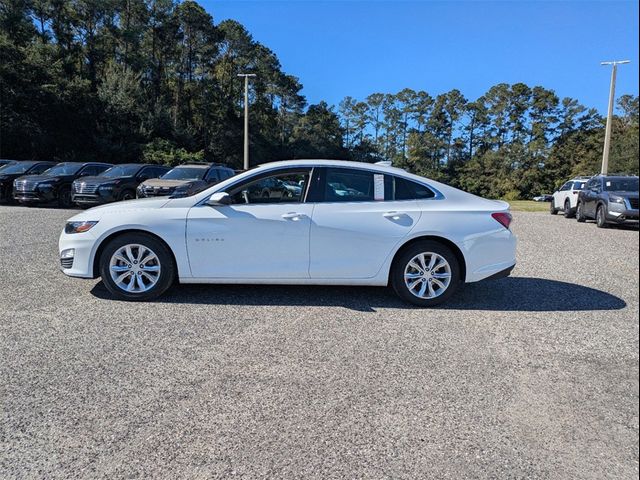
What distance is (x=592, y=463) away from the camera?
252 centimetres

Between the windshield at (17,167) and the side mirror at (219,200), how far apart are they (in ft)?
57.0

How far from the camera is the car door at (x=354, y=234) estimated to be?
5254 mm

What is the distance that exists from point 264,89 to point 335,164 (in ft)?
217

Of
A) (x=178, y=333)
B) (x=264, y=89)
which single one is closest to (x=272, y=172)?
(x=178, y=333)

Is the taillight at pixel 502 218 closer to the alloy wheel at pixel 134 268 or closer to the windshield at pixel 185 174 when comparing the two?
the alloy wheel at pixel 134 268

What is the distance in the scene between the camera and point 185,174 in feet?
52.4

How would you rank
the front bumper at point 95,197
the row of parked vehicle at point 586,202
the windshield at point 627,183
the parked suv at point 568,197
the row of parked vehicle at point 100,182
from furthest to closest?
the parked suv at point 568,197
the front bumper at point 95,197
the row of parked vehicle at point 100,182
the row of parked vehicle at point 586,202
the windshield at point 627,183

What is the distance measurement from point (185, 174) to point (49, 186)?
A: 16.1ft

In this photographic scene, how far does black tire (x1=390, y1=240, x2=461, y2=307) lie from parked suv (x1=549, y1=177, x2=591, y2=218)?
15.1 metres

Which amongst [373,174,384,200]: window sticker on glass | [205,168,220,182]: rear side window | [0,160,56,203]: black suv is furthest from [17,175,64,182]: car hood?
[373,174,384,200]: window sticker on glass

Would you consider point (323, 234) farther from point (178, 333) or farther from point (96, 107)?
point (96, 107)

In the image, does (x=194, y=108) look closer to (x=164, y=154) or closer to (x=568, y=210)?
(x=164, y=154)

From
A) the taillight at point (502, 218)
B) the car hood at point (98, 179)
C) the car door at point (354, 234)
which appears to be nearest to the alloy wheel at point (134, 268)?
the car door at point (354, 234)

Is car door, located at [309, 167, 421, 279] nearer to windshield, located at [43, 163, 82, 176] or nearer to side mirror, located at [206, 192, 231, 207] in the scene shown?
side mirror, located at [206, 192, 231, 207]
